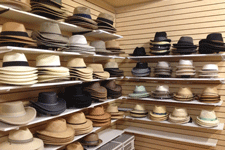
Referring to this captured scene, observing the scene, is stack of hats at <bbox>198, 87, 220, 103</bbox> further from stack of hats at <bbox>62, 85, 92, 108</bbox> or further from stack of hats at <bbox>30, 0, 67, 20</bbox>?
stack of hats at <bbox>30, 0, 67, 20</bbox>

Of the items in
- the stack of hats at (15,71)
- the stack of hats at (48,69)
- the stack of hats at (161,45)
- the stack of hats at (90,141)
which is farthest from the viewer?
the stack of hats at (161,45)

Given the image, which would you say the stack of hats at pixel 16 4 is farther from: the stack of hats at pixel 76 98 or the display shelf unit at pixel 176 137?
the display shelf unit at pixel 176 137

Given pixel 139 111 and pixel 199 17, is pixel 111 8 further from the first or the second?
pixel 139 111

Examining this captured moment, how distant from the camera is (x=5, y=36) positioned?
2.01m

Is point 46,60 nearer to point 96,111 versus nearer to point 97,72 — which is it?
point 97,72

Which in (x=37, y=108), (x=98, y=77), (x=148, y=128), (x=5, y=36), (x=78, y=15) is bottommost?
(x=148, y=128)

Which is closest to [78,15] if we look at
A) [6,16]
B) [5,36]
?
[6,16]

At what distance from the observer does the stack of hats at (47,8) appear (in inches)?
91.4

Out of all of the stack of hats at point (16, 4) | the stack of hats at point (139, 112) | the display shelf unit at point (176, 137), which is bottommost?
the display shelf unit at point (176, 137)

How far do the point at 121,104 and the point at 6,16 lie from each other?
3.04 metres

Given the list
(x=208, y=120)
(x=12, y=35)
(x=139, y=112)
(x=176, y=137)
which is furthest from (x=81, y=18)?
(x=176, y=137)

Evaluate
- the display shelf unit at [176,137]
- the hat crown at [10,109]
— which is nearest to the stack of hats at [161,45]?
the display shelf unit at [176,137]

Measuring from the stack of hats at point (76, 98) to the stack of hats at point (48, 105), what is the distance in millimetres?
311

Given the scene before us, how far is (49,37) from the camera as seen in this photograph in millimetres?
2369
